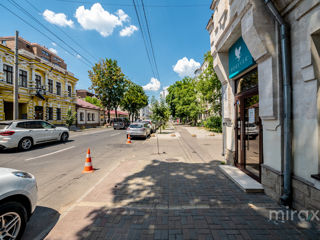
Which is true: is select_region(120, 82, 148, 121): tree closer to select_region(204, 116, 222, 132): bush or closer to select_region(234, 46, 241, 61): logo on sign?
select_region(204, 116, 222, 132): bush

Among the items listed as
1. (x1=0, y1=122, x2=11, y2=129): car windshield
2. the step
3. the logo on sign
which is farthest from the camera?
(x1=0, y1=122, x2=11, y2=129): car windshield

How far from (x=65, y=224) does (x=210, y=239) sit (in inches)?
92.7

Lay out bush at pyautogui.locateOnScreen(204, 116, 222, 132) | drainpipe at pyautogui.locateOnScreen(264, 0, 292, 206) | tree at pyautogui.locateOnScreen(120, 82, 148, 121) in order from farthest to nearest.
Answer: tree at pyautogui.locateOnScreen(120, 82, 148, 121) < bush at pyautogui.locateOnScreen(204, 116, 222, 132) < drainpipe at pyautogui.locateOnScreen(264, 0, 292, 206)

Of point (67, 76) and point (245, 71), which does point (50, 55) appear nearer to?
point (67, 76)

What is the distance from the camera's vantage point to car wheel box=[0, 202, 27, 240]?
6.43 feet

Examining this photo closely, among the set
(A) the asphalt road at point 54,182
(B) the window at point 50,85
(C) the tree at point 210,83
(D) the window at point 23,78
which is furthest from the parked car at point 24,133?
(C) the tree at point 210,83

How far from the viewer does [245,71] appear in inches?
185

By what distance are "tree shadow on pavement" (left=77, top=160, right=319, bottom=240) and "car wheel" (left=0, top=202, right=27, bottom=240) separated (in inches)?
32.1

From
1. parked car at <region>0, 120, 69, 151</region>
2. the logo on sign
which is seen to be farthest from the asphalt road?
the logo on sign

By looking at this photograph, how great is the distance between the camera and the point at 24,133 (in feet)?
28.1

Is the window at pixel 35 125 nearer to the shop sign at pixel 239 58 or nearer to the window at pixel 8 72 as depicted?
the shop sign at pixel 239 58

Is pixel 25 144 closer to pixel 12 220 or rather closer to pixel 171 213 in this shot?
pixel 12 220

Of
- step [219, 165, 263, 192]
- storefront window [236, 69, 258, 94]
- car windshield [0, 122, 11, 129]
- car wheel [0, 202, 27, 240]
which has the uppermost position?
storefront window [236, 69, 258, 94]

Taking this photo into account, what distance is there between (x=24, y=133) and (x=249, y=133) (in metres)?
11.0
